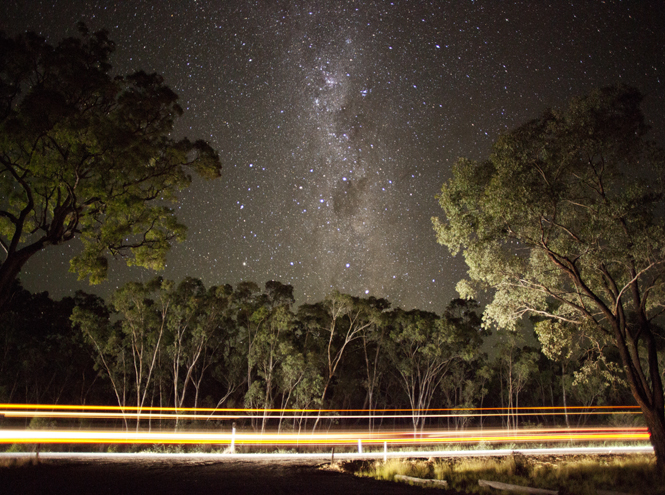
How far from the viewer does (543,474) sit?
11.8m

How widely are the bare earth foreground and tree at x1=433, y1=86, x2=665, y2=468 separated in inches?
314

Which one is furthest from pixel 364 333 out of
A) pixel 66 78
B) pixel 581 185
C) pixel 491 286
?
pixel 66 78

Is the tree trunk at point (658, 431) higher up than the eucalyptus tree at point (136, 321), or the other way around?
the eucalyptus tree at point (136, 321)

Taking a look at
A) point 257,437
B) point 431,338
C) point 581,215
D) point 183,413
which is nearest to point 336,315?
point 431,338

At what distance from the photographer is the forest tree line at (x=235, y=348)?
2808 centimetres

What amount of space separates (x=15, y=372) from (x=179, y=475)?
34.8 meters

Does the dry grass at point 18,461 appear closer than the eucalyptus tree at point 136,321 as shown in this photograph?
Yes

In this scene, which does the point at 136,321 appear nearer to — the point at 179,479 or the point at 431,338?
the point at 179,479

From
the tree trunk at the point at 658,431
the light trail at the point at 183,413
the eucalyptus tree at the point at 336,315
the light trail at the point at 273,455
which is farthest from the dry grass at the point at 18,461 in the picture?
the eucalyptus tree at the point at 336,315

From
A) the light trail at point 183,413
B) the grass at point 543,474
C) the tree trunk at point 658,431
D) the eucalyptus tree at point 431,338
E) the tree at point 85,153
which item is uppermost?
the tree at point 85,153

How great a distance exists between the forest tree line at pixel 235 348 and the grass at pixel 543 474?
10006 mm

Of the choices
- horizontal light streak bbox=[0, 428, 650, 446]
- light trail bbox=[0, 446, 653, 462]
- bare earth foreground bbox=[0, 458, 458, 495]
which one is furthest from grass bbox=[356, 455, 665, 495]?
horizontal light streak bbox=[0, 428, 650, 446]

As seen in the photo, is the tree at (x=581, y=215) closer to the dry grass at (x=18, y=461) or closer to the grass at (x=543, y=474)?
the grass at (x=543, y=474)

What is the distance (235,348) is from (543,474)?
28893mm
